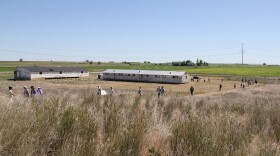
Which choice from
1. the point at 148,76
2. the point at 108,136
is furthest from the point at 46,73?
the point at 108,136

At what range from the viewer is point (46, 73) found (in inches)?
3334

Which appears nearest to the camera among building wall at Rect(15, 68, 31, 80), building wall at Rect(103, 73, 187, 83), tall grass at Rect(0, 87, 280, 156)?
tall grass at Rect(0, 87, 280, 156)

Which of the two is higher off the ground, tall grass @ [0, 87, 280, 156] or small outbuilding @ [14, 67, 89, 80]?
tall grass @ [0, 87, 280, 156]

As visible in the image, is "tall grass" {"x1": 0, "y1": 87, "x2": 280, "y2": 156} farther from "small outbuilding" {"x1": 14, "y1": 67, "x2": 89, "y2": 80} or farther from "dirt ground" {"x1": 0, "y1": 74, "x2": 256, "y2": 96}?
"small outbuilding" {"x1": 14, "y1": 67, "x2": 89, "y2": 80}

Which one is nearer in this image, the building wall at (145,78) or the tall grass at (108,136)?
the tall grass at (108,136)

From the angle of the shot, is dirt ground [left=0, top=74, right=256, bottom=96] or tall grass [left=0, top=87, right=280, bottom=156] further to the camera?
dirt ground [left=0, top=74, right=256, bottom=96]

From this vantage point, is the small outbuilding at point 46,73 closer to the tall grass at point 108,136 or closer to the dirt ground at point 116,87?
the dirt ground at point 116,87

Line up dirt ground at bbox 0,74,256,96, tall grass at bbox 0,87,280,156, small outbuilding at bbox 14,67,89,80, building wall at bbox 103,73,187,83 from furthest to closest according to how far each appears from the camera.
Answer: small outbuilding at bbox 14,67,89,80
building wall at bbox 103,73,187,83
dirt ground at bbox 0,74,256,96
tall grass at bbox 0,87,280,156

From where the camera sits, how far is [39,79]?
82.0 m

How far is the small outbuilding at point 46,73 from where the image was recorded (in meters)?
80.6

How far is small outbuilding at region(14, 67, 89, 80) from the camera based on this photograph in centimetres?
8059

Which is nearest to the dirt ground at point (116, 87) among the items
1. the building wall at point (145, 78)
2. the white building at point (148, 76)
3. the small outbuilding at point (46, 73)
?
the building wall at point (145, 78)

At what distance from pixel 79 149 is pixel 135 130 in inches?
54.7

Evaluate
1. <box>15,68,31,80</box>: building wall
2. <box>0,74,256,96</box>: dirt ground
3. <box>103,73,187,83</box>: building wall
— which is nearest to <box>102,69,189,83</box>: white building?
<box>103,73,187,83</box>: building wall
